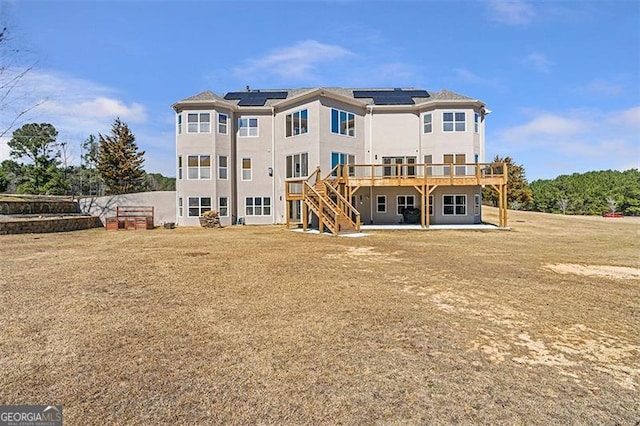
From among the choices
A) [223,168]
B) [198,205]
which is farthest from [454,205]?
[198,205]

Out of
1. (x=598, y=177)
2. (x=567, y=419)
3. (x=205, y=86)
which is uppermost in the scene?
(x=205, y=86)

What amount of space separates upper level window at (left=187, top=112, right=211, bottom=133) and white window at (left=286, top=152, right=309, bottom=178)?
6.27 m

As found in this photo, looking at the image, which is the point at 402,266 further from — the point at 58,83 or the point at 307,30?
the point at 58,83

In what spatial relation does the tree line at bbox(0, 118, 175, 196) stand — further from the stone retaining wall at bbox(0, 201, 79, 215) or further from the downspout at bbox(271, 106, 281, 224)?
the downspout at bbox(271, 106, 281, 224)

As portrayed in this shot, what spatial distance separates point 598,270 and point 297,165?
18.0m

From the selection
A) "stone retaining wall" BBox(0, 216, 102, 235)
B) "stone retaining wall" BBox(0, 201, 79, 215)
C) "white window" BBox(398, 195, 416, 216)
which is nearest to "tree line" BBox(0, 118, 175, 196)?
"stone retaining wall" BBox(0, 201, 79, 215)

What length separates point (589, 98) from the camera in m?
29.6

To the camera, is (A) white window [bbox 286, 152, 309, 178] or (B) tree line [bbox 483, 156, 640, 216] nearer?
(A) white window [bbox 286, 152, 309, 178]

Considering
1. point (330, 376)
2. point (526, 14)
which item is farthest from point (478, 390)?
point (526, 14)

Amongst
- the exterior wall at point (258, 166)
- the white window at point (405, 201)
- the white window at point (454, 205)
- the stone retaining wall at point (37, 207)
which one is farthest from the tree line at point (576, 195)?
the stone retaining wall at point (37, 207)

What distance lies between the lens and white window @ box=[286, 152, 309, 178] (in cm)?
2298

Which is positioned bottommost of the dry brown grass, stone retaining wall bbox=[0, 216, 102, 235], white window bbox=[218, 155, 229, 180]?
the dry brown grass

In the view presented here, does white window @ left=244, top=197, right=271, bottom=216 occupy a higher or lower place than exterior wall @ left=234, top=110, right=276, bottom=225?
lower

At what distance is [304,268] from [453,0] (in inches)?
580
